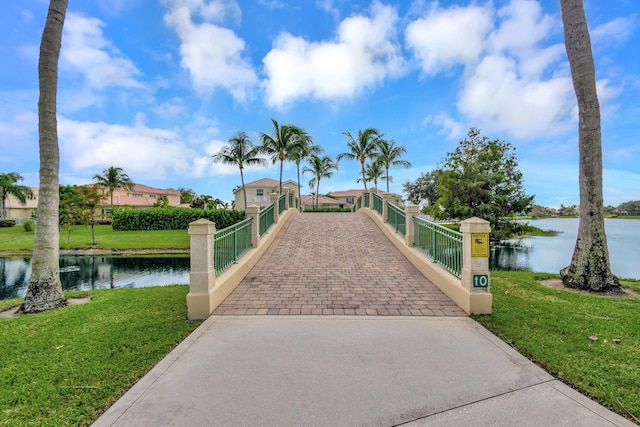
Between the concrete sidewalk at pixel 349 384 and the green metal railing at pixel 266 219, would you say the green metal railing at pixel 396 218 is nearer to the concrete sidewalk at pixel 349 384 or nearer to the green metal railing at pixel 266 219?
the green metal railing at pixel 266 219

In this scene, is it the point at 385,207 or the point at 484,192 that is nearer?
the point at 385,207

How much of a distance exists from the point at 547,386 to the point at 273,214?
426 inches

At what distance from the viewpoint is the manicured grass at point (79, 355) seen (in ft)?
9.23

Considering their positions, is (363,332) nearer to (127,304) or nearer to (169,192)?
(127,304)

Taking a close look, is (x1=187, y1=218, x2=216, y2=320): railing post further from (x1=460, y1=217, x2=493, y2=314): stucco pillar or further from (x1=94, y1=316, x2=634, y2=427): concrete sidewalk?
(x1=460, y1=217, x2=493, y2=314): stucco pillar

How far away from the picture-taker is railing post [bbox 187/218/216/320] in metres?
5.22

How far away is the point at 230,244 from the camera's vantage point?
7.19 meters

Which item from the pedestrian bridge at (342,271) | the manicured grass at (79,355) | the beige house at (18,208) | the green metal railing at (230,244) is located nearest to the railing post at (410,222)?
the pedestrian bridge at (342,271)

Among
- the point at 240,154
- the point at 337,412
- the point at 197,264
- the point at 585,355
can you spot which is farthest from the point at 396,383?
the point at 240,154

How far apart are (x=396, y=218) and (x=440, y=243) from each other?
409 cm

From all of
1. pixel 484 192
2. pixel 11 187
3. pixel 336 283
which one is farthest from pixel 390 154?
pixel 11 187

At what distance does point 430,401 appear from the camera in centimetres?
289

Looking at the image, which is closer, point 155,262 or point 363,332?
point 363,332

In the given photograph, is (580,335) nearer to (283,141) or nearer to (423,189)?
(283,141)
